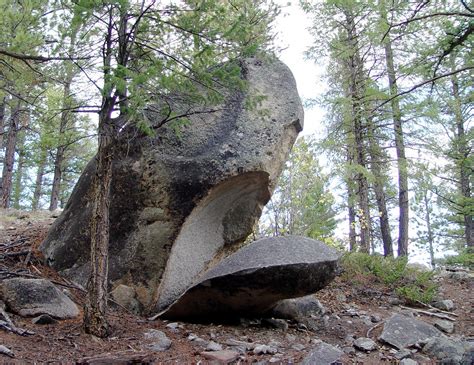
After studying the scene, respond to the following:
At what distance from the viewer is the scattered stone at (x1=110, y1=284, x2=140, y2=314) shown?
5.36 meters

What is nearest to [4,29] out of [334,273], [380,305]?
[334,273]

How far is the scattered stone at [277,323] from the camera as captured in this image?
206 inches

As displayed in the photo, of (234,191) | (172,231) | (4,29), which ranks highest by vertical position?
(4,29)

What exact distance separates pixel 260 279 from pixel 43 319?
242 centimetres

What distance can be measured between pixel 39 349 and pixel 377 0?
20.4 feet

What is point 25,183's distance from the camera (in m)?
24.1

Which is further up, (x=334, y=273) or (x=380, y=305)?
(x=334, y=273)

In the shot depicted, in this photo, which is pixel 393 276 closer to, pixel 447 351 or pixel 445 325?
pixel 445 325

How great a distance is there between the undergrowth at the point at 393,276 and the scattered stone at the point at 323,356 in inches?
139

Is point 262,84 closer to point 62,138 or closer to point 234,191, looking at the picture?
point 234,191

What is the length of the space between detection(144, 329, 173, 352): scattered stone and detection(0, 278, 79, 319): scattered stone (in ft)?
3.44

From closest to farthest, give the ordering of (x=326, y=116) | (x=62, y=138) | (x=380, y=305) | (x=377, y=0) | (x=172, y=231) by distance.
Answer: (x=62, y=138) < (x=172, y=231) < (x=377, y=0) < (x=380, y=305) < (x=326, y=116)

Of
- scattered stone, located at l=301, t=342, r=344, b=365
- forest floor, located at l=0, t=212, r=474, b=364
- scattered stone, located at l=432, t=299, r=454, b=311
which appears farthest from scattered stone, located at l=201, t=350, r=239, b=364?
scattered stone, located at l=432, t=299, r=454, b=311

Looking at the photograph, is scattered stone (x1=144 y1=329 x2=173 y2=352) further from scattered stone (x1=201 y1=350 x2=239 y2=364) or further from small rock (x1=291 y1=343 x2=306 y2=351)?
small rock (x1=291 y1=343 x2=306 y2=351)
